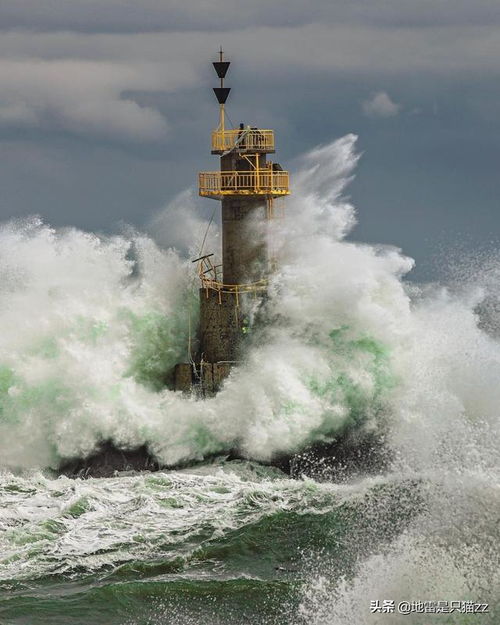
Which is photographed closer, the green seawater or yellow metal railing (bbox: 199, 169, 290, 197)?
the green seawater

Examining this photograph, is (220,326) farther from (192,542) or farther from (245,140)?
(192,542)

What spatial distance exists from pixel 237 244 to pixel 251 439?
527 cm

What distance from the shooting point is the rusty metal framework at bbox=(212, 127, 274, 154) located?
115ft

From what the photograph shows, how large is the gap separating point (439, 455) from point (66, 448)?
9.63 meters

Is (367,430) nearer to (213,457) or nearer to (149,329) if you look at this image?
(213,457)

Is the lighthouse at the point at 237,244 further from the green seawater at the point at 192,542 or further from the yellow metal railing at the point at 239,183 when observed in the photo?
the green seawater at the point at 192,542

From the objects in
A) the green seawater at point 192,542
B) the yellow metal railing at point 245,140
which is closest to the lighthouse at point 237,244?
the yellow metal railing at point 245,140

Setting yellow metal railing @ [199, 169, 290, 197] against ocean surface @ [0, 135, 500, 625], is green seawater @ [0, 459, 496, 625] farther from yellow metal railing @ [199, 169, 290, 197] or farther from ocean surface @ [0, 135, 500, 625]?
yellow metal railing @ [199, 169, 290, 197]

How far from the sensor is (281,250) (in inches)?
1385

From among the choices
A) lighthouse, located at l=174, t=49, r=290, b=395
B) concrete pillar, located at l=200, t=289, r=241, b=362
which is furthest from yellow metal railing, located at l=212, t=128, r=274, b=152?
concrete pillar, located at l=200, t=289, r=241, b=362

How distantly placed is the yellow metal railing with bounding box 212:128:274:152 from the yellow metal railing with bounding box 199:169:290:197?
702mm

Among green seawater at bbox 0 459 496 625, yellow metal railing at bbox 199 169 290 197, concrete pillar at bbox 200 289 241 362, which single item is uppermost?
yellow metal railing at bbox 199 169 290 197

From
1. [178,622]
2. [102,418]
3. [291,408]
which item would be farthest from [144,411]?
[178,622]

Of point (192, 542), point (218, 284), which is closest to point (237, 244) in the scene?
point (218, 284)
